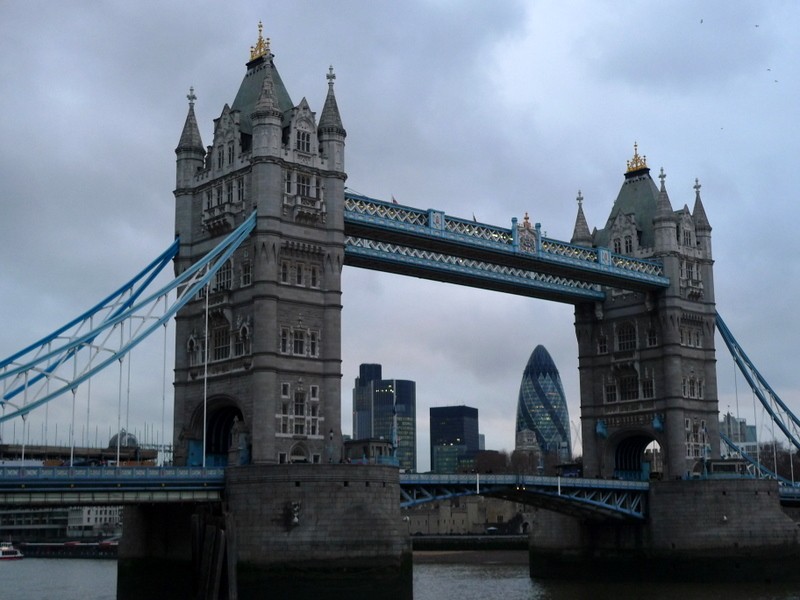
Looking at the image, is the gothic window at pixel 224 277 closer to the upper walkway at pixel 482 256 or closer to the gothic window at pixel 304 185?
the gothic window at pixel 304 185

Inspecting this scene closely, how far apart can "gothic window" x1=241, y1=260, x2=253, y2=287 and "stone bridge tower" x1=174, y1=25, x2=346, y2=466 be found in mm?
87

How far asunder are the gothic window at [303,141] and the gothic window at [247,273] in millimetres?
7794

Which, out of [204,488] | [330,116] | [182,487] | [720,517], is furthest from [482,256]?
[182,487]

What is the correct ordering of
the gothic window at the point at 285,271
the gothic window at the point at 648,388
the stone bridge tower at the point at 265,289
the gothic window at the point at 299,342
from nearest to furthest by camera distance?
the stone bridge tower at the point at 265,289
the gothic window at the point at 299,342
the gothic window at the point at 285,271
the gothic window at the point at 648,388

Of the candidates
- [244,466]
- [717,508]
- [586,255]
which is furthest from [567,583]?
[244,466]

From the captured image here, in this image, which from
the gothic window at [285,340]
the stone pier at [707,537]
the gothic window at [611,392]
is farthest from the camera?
the gothic window at [611,392]

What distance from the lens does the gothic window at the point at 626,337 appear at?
94.6 metres

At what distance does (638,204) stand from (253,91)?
3759 cm

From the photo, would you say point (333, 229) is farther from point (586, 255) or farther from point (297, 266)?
point (586, 255)

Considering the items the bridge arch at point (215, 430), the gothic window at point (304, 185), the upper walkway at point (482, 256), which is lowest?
the bridge arch at point (215, 430)

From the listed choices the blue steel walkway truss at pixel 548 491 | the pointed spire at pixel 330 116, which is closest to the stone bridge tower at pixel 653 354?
the blue steel walkway truss at pixel 548 491

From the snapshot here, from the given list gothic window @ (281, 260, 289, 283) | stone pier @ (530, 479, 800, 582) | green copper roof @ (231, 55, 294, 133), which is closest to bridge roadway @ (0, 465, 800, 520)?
stone pier @ (530, 479, 800, 582)

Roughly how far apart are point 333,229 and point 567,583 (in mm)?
31824

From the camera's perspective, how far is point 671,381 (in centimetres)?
9100
